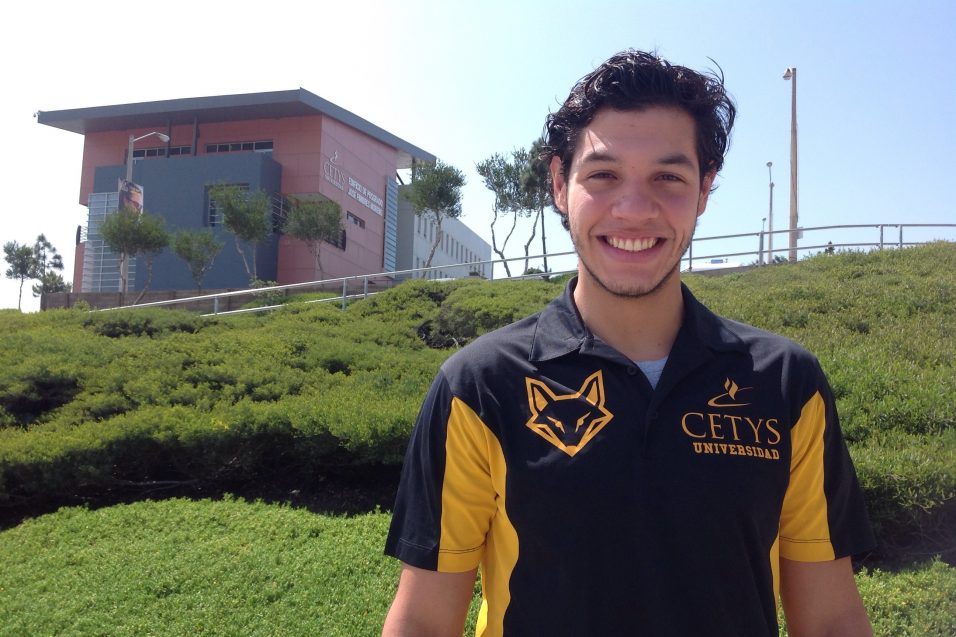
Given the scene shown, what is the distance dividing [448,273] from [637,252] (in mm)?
50463

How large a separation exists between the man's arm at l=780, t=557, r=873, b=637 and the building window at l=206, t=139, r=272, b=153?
40289mm

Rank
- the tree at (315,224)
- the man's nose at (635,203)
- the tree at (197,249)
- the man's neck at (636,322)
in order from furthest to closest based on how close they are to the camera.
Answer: the tree at (315,224), the tree at (197,249), the man's neck at (636,322), the man's nose at (635,203)

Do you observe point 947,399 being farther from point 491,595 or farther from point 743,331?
point 491,595

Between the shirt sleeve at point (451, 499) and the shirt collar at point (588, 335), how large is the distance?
25cm

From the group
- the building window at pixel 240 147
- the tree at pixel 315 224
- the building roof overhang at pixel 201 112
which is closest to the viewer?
the tree at pixel 315 224

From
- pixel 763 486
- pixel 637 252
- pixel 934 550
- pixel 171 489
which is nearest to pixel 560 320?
pixel 637 252

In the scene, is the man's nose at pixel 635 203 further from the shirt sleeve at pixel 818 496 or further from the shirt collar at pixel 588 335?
the shirt sleeve at pixel 818 496

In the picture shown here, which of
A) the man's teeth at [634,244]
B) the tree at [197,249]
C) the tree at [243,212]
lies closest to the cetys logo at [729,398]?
the man's teeth at [634,244]

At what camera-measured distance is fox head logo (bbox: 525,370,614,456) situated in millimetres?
1835

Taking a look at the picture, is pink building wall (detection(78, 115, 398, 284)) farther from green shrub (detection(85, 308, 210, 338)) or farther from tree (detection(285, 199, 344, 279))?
green shrub (detection(85, 308, 210, 338))

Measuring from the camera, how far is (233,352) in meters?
9.71

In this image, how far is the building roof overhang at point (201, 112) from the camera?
37750mm

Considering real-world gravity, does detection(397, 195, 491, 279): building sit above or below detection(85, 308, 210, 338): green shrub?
above

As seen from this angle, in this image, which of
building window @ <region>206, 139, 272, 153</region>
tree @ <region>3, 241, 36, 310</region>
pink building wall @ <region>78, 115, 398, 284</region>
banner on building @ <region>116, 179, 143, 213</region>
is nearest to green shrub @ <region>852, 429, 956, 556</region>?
banner on building @ <region>116, 179, 143, 213</region>
